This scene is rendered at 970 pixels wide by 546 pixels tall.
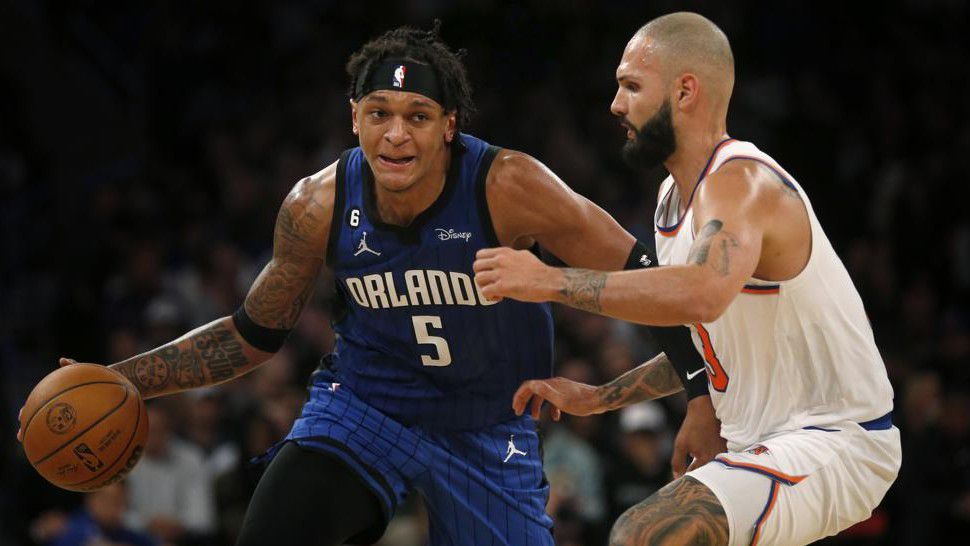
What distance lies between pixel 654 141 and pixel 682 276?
0.70 metres

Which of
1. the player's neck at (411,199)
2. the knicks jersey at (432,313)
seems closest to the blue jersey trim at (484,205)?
the knicks jersey at (432,313)

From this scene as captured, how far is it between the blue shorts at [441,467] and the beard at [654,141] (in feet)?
4.06

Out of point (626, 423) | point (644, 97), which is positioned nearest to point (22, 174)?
point (626, 423)

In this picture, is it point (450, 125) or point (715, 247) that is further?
point (450, 125)

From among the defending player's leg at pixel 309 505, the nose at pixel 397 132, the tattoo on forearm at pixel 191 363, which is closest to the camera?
the defending player's leg at pixel 309 505

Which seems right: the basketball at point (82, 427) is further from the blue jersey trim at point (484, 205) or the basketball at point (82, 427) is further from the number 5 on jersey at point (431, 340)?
the blue jersey trim at point (484, 205)

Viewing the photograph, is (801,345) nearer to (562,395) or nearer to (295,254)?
(562,395)

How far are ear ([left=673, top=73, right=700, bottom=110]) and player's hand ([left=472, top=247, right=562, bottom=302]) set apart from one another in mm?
812

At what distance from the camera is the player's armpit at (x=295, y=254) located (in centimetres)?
502

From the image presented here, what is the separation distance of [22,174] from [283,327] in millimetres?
6760

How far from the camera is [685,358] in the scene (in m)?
4.81

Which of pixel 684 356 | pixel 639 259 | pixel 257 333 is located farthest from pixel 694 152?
pixel 257 333

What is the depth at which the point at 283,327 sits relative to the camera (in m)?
5.22

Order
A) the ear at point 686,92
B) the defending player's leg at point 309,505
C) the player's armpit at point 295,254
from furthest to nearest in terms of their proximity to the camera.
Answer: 1. the player's armpit at point 295,254
2. the defending player's leg at point 309,505
3. the ear at point 686,92
